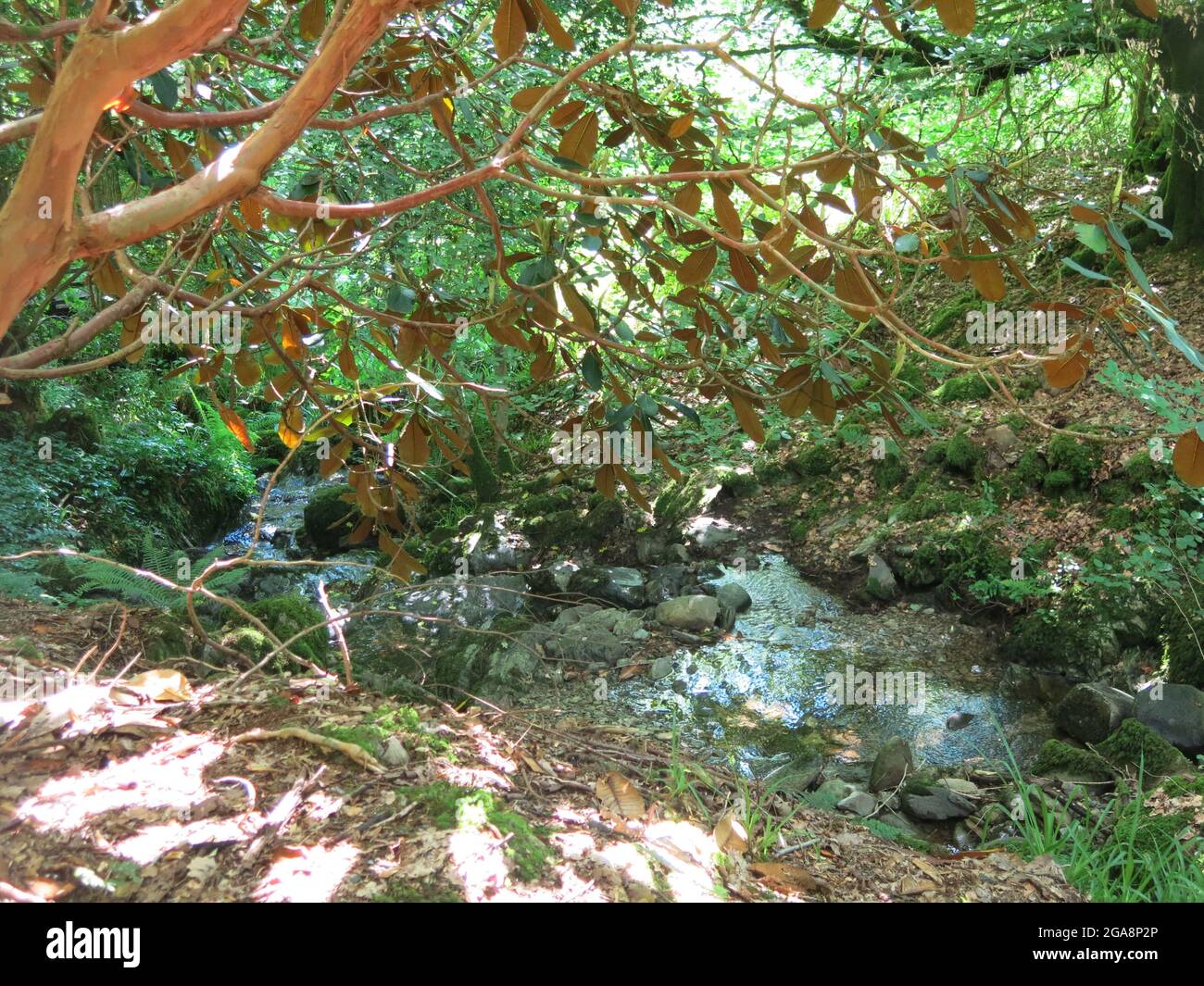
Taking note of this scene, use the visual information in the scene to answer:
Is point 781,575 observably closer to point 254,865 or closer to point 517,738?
point 517,738

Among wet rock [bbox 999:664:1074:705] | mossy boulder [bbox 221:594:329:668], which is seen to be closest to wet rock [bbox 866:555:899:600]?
wet rock [bbox 999:664:1074:705]

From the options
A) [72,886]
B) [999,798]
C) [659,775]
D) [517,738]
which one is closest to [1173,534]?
[999,798]

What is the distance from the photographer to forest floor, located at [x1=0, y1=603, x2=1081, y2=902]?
1.57 meters

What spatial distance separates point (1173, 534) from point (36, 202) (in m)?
5.47

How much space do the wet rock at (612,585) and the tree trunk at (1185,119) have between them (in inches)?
206

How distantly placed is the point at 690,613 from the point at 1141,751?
271cm

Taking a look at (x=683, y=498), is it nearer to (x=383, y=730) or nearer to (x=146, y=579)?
(x=146, y=579)

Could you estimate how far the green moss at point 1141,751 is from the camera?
11.5ft

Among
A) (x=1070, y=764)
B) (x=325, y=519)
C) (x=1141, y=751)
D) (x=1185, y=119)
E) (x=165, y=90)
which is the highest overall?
(x=1185, y=119)

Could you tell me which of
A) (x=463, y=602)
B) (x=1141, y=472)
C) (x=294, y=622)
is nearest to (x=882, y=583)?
(x=1141, y=472)

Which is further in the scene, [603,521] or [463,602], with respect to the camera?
[603,521]

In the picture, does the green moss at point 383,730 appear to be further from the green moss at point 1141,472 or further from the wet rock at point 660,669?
the green moss at point 1141,472

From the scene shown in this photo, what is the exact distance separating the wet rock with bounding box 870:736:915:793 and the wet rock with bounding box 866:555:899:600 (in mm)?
1872

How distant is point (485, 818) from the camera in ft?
5.95
